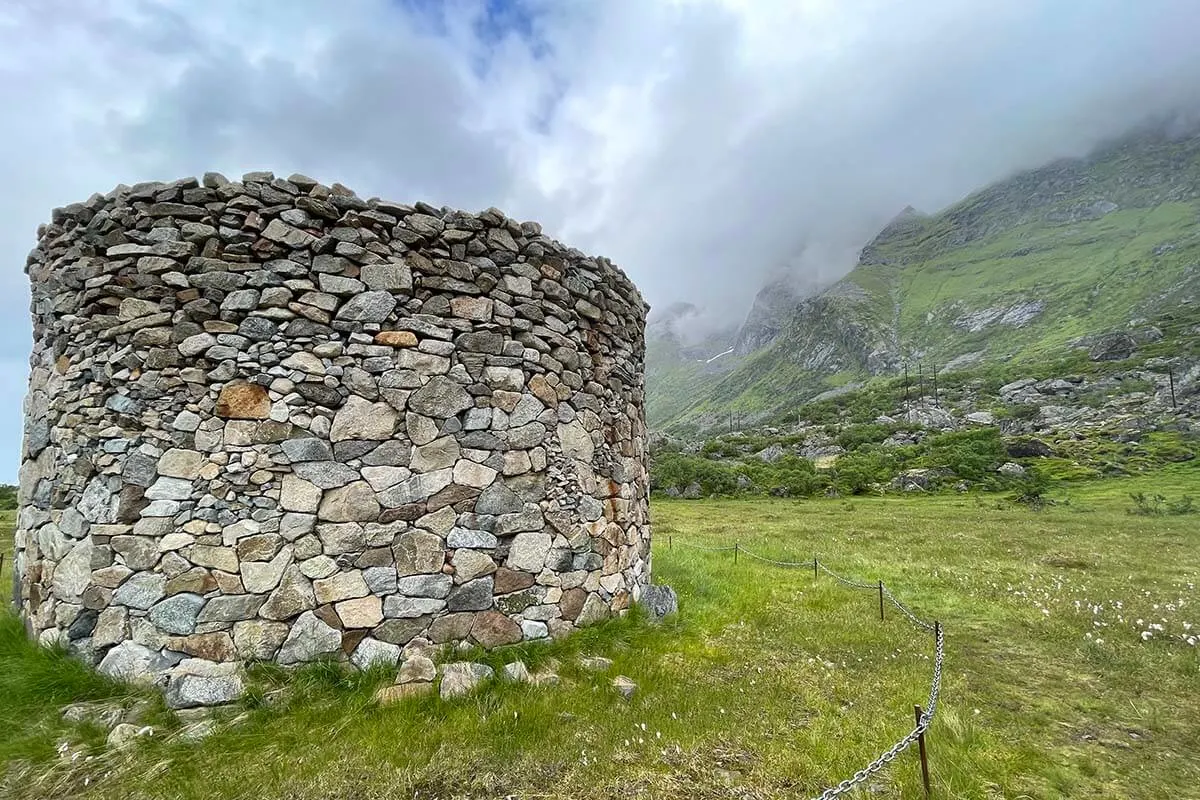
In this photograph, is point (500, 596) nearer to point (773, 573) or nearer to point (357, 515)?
point (357, 515)

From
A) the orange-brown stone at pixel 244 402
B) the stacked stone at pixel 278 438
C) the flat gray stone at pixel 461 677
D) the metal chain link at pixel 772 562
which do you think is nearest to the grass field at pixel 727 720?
the flat gray stone at pixel 461 677

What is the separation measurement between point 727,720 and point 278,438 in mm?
5806

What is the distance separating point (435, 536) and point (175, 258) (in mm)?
4374

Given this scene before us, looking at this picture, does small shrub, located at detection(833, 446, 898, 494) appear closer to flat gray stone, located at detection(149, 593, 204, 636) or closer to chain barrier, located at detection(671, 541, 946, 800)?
chain barrier, located at detection(671, 541, 946, 800)

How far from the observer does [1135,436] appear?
5616cm

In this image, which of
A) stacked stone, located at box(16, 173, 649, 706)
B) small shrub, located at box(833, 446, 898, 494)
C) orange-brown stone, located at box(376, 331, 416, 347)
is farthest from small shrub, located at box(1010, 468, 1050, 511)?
orange-brown stone, located at box(376, 331, 416, 347)

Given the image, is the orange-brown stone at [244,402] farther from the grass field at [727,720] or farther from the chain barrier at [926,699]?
the chain barrier at [926,699]

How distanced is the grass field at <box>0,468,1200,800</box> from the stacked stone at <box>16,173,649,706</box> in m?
0.69

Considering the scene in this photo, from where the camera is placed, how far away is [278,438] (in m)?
6.39

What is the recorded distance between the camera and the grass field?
4.79 m

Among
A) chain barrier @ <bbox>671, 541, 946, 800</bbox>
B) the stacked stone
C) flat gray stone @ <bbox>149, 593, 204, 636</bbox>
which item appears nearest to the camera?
chain barrier @ <bbox>671, 541, 946, 800</bbox>

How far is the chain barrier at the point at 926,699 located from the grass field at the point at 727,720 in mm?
189

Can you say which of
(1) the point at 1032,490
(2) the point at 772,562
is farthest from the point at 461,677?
(1) the point at 1032,490

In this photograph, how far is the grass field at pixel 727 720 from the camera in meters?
4.79
